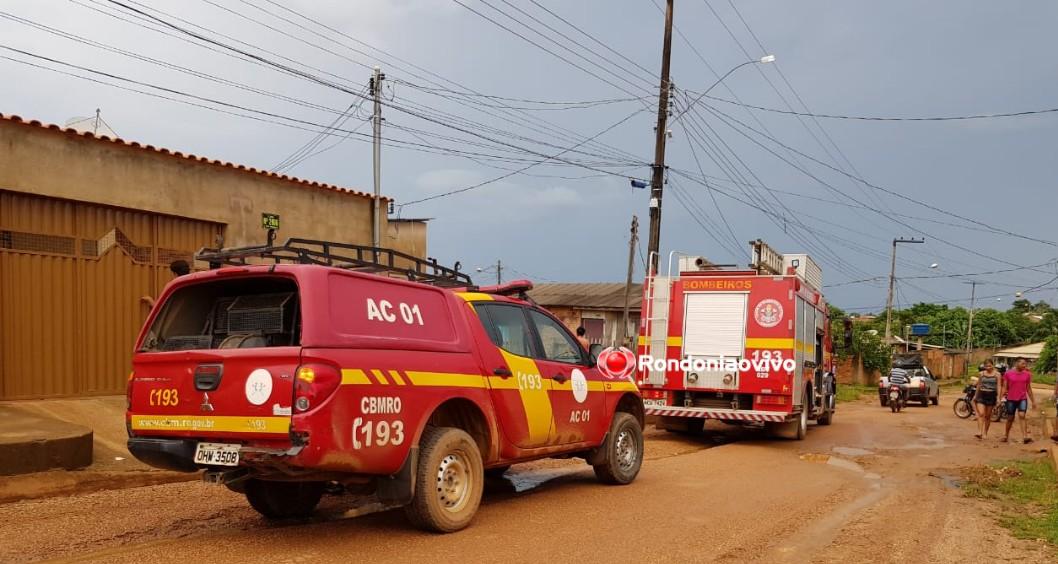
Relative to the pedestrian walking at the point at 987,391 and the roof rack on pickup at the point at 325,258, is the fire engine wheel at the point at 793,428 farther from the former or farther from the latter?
the roof rack on pickup at the point at 325,258

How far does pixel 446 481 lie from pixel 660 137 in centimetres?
1496

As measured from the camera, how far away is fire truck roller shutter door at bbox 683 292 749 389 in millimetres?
13828

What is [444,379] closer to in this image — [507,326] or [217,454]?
[507,326]

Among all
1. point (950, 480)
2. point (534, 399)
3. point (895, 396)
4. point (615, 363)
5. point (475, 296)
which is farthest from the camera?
point (895, 396)

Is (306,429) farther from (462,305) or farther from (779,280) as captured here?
(779,280)

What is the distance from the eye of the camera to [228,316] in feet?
20.7

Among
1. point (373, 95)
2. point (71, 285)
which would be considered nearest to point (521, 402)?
point (71, 285)

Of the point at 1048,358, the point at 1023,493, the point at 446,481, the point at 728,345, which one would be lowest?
the point at 1048,358

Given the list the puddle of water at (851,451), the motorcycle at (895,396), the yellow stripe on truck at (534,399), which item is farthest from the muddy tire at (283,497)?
the motorcycle at (895,396)

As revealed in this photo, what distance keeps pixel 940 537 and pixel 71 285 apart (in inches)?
413

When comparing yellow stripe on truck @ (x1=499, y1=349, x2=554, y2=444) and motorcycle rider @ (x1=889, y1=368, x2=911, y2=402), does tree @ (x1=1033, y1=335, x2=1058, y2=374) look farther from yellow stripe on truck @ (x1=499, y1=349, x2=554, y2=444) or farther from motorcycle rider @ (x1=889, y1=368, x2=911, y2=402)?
yellow stripe on truck @ (x1=499, y1=349, x2=554, y2=444)

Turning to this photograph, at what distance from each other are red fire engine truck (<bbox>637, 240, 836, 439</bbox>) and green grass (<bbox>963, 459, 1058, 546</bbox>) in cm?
332

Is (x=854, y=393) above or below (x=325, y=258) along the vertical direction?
below

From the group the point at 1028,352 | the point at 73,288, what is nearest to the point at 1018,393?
the point at 73,288
